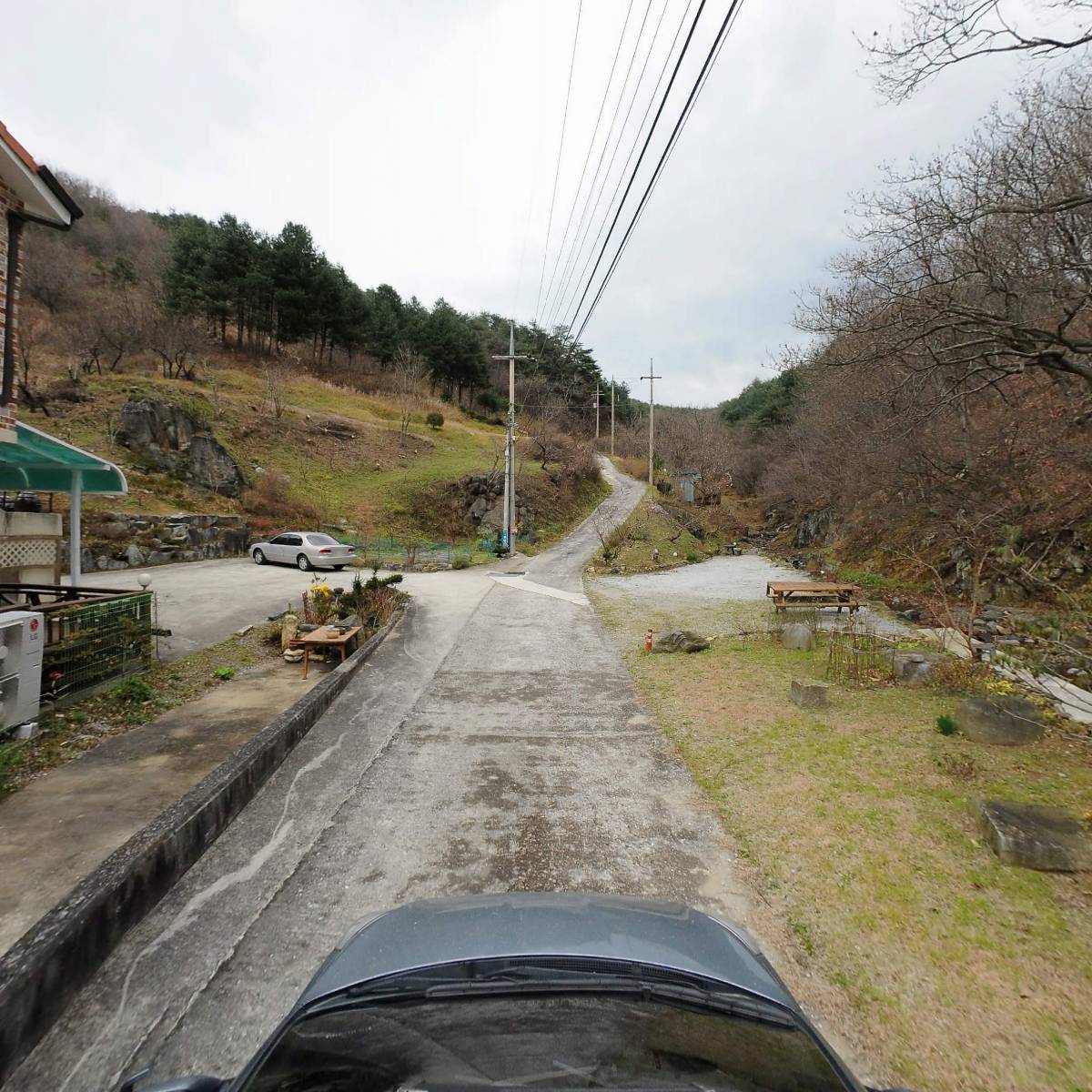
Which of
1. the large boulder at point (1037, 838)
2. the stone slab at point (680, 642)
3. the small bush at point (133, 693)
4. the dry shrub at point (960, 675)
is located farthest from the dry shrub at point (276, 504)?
the large boulder at point (1037, 838)

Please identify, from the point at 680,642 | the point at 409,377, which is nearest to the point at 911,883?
the point at 680,642

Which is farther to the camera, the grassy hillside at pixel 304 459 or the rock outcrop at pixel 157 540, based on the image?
the grassy hillside at pixel 304 459

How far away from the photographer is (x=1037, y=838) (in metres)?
3.86

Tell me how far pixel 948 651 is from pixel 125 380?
32802 millimetres

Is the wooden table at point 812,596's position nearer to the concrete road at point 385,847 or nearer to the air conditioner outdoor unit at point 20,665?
the concrete road at point 385,847

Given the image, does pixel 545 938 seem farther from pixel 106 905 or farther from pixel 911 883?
pixel 911 883

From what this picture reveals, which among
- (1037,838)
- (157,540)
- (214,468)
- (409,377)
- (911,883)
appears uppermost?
(409,377)

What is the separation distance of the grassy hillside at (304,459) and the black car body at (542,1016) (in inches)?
820

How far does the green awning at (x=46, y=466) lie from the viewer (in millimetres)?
8883

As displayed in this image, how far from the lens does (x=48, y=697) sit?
20.9 ft

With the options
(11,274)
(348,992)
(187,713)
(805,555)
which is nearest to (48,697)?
(187,713)

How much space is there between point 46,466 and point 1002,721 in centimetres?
1316

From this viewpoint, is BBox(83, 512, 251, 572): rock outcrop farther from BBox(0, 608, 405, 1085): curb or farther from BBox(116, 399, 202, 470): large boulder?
BBox(0, 608, 405, 1085): curb

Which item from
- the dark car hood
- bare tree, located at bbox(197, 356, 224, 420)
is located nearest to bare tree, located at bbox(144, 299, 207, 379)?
bare tree, located at bbox(197, 356, 224, 420)
